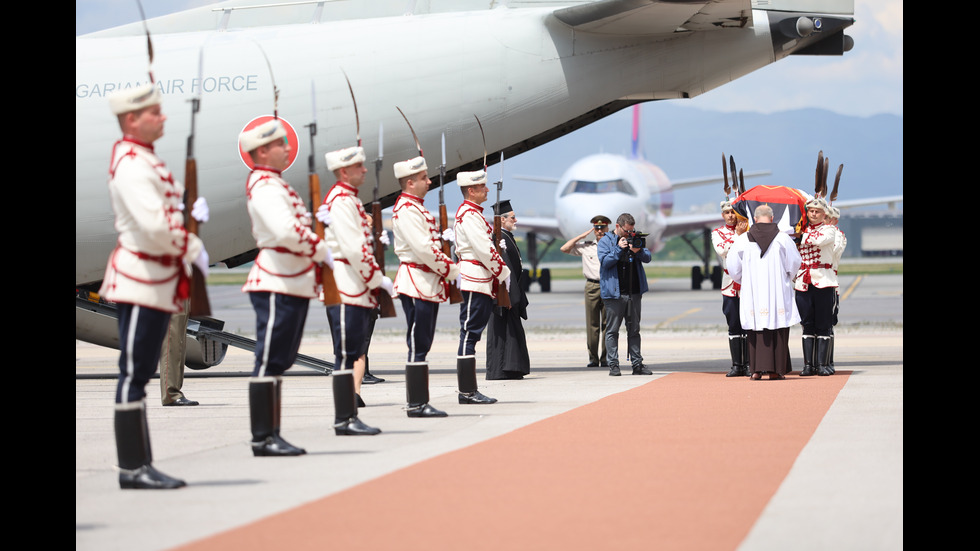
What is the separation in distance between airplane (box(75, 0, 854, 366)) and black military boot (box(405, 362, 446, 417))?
3.93 metres

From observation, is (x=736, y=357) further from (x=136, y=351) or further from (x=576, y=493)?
(x=136, y=351)

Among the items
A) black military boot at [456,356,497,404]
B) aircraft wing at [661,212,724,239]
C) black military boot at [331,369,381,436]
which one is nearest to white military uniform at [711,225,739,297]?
black military boot at [456,356,497,404]

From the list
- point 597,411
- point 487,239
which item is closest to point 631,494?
point 597,411

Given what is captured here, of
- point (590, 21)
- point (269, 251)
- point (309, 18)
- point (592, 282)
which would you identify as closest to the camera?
point (269, 251)

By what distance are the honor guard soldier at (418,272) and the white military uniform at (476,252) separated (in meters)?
0.82

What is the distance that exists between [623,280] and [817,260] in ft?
6.72

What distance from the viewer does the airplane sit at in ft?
38.4

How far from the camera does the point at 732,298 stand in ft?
38.4

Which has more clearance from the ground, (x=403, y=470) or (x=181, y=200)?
(x=181, y=200)

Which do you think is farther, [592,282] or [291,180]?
[592,282]

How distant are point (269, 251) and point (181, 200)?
66cm

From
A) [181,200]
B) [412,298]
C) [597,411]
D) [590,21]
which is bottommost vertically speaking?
[597,411]

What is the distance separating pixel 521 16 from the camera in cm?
1200

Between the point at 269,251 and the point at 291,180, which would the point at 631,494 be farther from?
the point at 291,180
